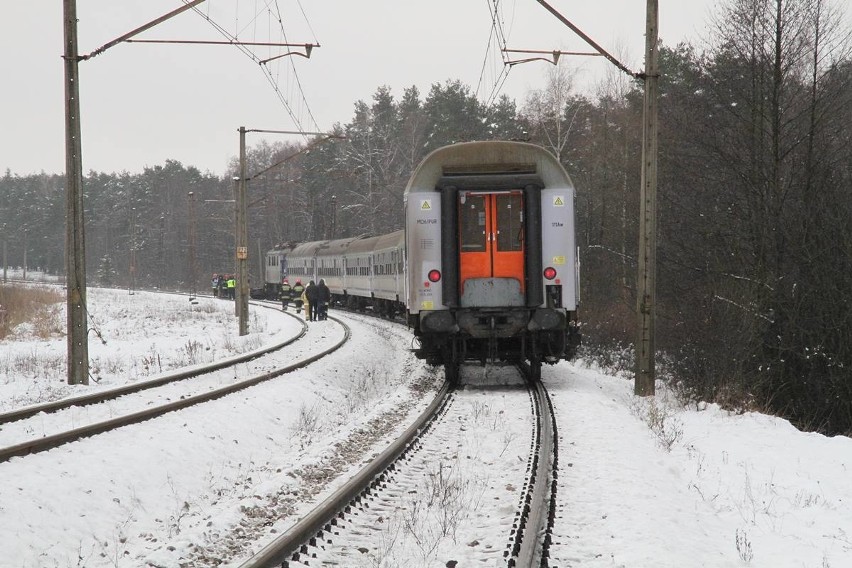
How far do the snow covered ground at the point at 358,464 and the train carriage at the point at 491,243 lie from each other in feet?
4.29

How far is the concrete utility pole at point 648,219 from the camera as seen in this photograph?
12641 mm

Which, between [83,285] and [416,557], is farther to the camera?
[83,285]

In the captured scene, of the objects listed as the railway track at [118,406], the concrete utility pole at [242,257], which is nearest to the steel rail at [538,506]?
the railway track at [118,406]

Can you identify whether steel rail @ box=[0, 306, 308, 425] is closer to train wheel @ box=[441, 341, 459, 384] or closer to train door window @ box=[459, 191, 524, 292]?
train wheel @ box=[441, 341, 459, 384]

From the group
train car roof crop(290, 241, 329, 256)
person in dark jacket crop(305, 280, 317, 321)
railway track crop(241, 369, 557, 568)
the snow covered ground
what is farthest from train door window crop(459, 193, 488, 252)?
train car roof crop(290, 241, 329, 256)

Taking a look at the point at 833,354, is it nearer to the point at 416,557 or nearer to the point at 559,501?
the point at 559,501

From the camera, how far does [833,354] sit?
579 inches

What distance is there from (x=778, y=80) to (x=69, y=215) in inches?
548

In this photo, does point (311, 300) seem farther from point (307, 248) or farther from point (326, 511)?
point (326, 511)

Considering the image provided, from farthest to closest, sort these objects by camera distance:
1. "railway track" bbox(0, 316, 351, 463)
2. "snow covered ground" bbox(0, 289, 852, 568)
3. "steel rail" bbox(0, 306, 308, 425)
Result: "steel rail" bbox(0, 306, 308, 425)
"railway track" bbox(0, 316, 351, 463)
"snow covered ground" bbox(0, 289, 852, 568)

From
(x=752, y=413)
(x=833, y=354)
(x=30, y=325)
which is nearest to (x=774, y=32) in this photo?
(x=833, y=354)

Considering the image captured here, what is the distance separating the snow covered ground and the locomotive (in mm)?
1299

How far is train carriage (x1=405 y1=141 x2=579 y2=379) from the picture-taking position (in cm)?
1212

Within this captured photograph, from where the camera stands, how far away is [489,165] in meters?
12.2
